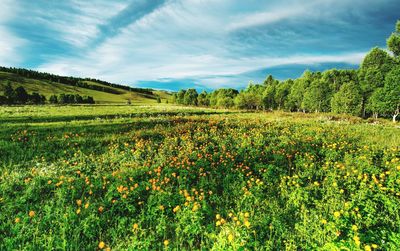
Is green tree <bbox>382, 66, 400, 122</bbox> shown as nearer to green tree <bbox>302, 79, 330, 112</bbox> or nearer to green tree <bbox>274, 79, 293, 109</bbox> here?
green tree <bbox>302, 79, 330, 112</bbox>

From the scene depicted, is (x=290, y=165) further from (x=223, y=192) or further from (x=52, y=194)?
(x=52, y=194)

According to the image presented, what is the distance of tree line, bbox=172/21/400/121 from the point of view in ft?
101

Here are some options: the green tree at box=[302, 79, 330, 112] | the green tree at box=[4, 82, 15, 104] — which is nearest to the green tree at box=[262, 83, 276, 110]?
the green tree at box=[302, 79, 330, 112]

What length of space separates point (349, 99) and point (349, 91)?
5.06ft

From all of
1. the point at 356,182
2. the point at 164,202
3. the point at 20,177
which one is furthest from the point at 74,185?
the point at 356,182

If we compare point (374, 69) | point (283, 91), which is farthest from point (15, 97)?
point (374, 69)

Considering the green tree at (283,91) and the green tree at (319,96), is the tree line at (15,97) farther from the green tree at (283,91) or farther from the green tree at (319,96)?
the green tree at (319,96)

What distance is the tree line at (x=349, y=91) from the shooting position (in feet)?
101

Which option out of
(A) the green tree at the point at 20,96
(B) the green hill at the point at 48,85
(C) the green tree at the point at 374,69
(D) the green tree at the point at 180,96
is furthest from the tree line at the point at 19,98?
(C) the green tree at the point at 374,69

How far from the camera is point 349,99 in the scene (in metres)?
36.4

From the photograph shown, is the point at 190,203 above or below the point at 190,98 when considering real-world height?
below

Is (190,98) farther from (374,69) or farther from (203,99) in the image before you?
(374,69)

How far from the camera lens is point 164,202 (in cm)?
499

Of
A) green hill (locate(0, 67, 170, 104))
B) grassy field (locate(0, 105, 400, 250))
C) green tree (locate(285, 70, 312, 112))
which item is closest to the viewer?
grassy field (locate(0, 105, 400, 250))
